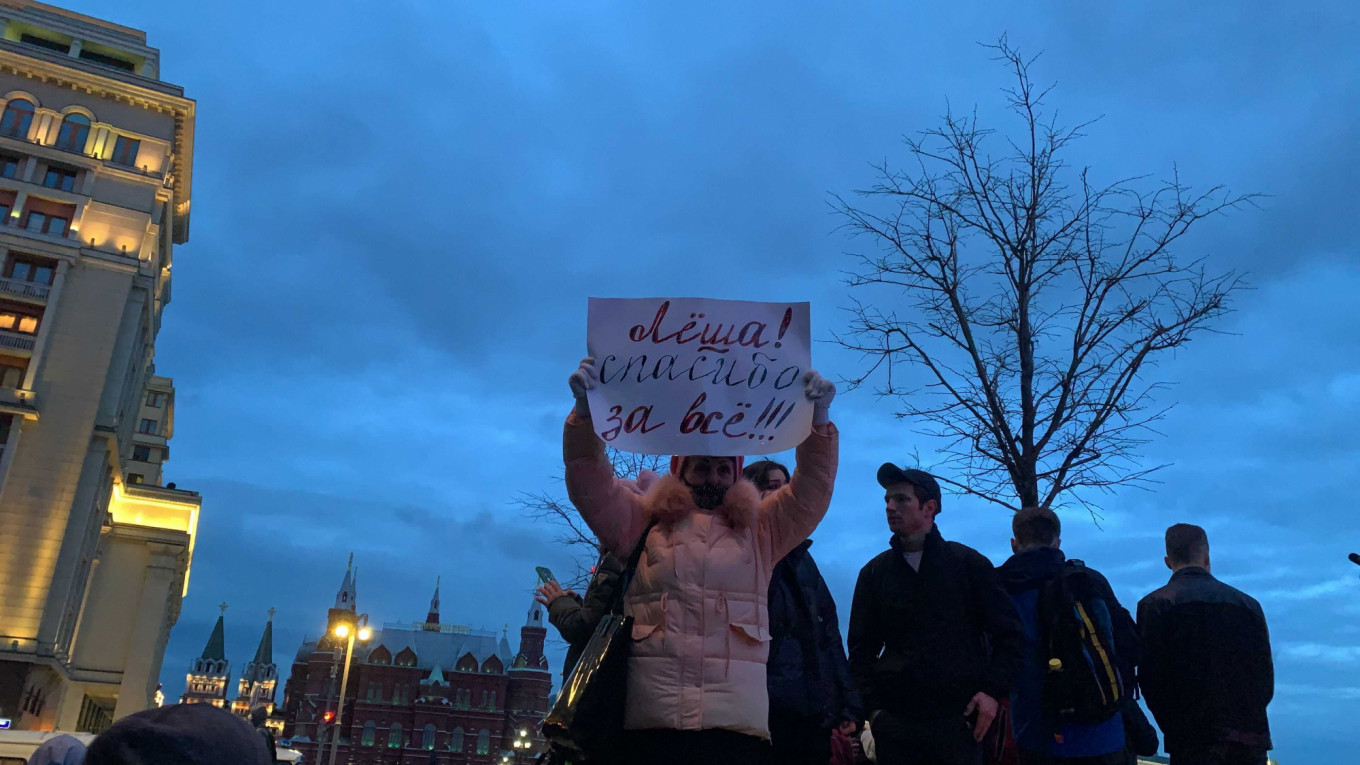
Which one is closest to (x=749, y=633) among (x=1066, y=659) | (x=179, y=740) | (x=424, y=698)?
(x=1066, y=659)

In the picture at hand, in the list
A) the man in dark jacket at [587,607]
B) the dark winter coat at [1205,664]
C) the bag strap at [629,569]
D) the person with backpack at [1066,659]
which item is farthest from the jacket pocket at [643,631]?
the dark winter coat at [1205,664]

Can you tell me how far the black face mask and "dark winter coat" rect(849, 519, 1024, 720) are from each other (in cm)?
131

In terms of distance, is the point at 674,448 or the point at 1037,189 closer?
the point at 674,448

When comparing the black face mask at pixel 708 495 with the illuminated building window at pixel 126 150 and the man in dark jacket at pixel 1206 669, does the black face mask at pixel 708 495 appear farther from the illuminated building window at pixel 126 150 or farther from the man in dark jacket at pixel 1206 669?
the illuminated building window at pixel 126 150

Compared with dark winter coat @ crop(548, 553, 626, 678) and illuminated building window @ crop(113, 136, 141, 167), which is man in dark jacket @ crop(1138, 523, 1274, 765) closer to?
dark winter coat @ crop(548, 553, 626, 678)

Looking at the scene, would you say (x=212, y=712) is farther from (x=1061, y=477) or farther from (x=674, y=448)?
(x=1061, y=477)

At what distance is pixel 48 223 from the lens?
43.8 m

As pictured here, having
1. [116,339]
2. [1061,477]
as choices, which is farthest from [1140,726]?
[116,339]

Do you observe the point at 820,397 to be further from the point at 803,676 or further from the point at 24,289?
the point at 24,289

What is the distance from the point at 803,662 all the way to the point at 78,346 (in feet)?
153

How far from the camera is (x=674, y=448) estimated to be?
14.8 ft

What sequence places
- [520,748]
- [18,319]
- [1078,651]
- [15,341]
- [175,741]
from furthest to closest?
[520,748]
[18,319]
[15,341]
[1078,651]
[175,741]

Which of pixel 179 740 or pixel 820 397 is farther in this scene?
pixel 820 397

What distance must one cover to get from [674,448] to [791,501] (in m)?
0.60
